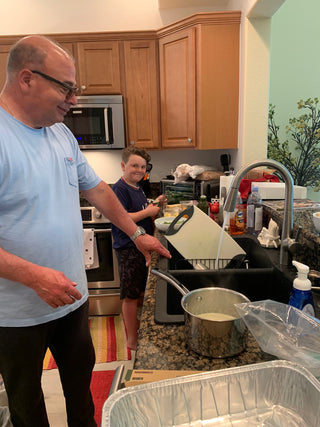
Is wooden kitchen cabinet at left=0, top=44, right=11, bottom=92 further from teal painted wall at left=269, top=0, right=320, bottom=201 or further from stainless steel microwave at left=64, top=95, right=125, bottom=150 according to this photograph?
teal painted wall at left=269, top=0, right=320, bottom=201

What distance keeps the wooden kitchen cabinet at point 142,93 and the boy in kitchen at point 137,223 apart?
3.03 feet

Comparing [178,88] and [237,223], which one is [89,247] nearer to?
[237,223]

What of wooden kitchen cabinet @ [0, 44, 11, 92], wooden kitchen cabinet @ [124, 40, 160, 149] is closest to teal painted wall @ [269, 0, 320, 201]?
wooden kitchen cabinet @ [124, 40, 160, 149]

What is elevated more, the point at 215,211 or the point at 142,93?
the point at 142,93

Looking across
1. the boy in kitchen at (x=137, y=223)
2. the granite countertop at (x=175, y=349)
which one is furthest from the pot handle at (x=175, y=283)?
the boy in kitchen at (x=137, y=223)

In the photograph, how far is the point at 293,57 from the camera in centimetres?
361

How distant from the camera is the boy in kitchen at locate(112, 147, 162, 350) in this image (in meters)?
2.05

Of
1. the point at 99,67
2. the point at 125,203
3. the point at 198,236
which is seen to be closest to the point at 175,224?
the point at 198,236

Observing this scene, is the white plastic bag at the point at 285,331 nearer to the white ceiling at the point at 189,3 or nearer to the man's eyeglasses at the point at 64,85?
the man's eyeglasses at the point at 64,85

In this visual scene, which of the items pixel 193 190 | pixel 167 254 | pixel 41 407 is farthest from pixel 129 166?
pixel 41 407

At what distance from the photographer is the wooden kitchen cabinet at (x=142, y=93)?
287 centimetres

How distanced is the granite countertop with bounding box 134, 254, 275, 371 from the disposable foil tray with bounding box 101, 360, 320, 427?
4.3 inches

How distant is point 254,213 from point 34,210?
107cm

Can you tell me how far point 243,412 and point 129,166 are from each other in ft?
5.57
